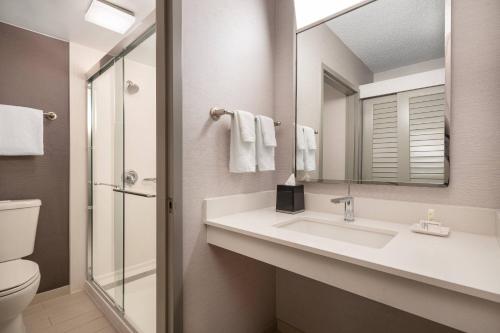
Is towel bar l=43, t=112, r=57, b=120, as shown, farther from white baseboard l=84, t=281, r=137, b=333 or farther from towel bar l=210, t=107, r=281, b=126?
towel bar l=210, t=107, r=281, b=126

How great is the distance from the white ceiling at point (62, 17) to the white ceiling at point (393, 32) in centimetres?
131

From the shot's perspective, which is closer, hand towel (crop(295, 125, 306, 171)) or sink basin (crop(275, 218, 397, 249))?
sink basin (crop(275, 218, 397, 249))

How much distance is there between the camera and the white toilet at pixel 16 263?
51.8 inches

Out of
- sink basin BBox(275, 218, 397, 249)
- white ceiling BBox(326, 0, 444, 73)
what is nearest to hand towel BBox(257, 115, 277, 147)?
sink basin BBox(275, 218, 397, 249)

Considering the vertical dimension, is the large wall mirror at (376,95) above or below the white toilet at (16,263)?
above


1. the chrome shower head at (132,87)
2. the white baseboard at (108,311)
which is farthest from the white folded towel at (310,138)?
the white baseboard at (108,311)

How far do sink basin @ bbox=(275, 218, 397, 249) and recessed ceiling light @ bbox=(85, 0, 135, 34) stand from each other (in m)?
1.77

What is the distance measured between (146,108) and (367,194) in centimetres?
156

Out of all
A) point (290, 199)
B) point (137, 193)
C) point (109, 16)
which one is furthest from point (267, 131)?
point (109, 16)

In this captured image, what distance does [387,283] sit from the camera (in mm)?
677

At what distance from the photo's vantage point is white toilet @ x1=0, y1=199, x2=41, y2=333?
1316mm

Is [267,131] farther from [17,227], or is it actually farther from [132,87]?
[17,227]

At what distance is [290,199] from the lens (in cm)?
129

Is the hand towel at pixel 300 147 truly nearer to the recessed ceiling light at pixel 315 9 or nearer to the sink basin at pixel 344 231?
the sink basin at pixel 344 231
